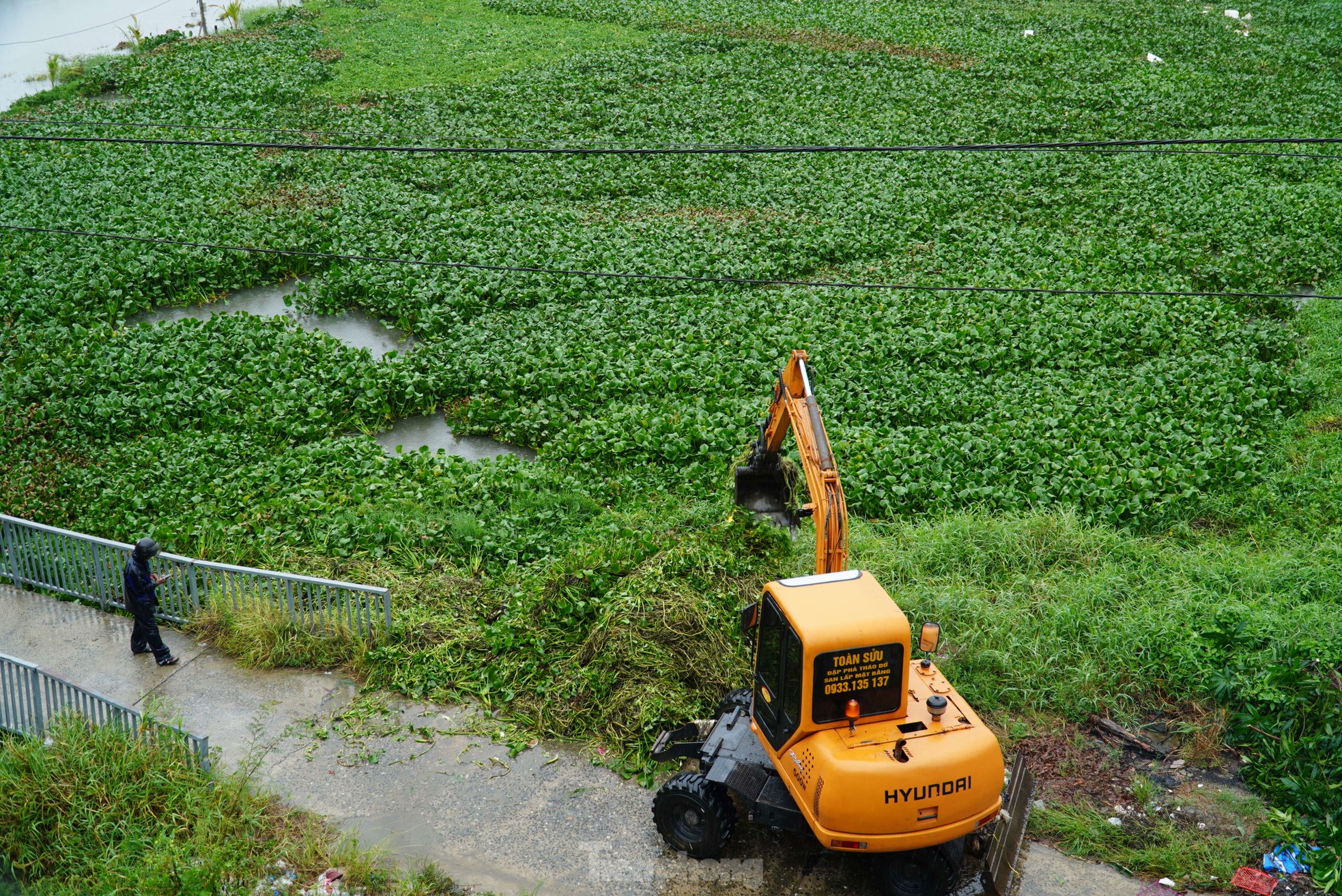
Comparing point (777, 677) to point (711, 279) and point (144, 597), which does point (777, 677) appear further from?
point (144, 597)

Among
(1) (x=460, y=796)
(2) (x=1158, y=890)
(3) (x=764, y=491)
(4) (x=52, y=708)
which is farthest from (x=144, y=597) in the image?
(2) (x=1158, y=890)

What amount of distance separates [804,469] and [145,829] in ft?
18.6

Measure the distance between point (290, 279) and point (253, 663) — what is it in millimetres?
10589

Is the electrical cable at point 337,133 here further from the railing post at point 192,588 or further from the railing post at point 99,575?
the railing post at point 192,588

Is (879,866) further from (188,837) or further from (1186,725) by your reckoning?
(188,837)

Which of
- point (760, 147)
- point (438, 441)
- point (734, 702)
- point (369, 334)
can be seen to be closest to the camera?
point (734, 702)

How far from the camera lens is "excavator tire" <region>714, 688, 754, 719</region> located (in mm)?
Result: 8383

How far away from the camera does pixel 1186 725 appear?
891 centimetres

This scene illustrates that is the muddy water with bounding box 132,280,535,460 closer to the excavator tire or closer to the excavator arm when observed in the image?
the excavator arm

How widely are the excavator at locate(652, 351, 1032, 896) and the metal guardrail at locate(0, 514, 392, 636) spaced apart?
3.49 m

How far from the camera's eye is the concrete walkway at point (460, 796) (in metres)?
7.59

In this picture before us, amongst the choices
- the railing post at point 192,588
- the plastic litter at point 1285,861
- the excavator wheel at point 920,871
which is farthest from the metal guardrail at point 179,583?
the plastic litter at point 1285,861

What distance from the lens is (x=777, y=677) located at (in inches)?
292

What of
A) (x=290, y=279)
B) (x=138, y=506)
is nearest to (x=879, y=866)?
(x=138, y=506)
